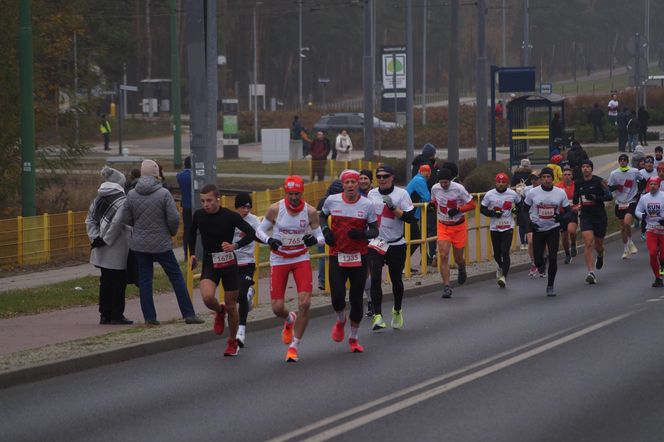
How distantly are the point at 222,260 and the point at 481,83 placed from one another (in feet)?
77.4

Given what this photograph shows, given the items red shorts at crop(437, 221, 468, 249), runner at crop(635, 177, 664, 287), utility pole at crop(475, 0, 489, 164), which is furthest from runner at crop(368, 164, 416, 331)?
utility pole at crop(475, 0, 489, 164)

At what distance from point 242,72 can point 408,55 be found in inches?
3239

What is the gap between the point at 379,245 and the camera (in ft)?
50.5

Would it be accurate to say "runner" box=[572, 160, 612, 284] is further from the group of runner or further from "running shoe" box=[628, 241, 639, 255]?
"running shoe" box=[628, 241, 639, 255]

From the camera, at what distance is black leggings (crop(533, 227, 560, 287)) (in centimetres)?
1936

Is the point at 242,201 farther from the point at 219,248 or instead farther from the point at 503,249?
the point at 503,249

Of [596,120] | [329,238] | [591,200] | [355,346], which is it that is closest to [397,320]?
[355,346]

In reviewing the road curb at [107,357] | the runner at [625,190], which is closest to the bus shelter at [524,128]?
the runner at [625,190]

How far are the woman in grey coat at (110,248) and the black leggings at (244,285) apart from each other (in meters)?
2.05

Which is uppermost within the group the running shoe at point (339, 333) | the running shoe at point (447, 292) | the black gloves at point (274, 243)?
the black gloves at point (274, 243)

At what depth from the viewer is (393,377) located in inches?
479

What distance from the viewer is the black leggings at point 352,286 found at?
13.9 metres

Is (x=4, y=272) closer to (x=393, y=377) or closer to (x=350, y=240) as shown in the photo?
(x=350, y=240)

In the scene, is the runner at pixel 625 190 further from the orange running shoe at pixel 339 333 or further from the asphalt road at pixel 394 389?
the orange running shoe at pixel 339 333
